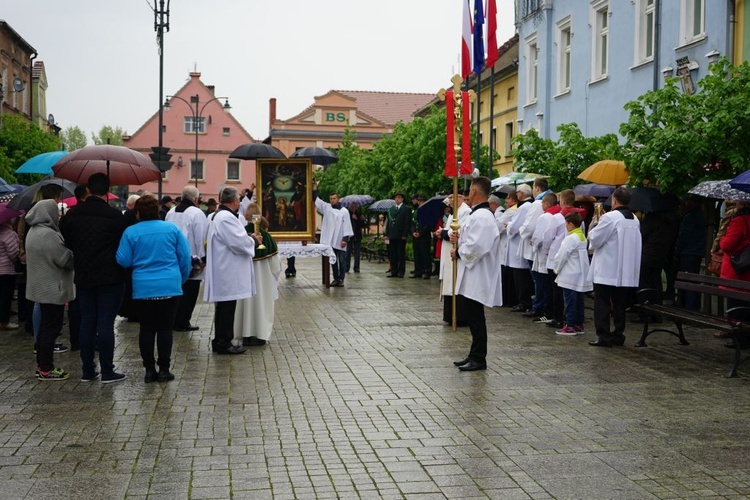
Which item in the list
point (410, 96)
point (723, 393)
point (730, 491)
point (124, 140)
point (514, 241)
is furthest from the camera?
point (410, 96)

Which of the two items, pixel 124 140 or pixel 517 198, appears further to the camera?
pixel 124 140

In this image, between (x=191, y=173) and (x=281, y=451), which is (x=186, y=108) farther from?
(x=281, y=451)

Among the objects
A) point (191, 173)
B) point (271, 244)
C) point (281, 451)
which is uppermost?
point (191, 173)

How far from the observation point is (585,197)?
620 inches

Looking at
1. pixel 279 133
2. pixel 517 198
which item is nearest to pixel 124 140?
pixel 279 133

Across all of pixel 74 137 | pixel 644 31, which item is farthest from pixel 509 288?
pixel 74 137

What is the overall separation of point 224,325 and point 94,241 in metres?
2.45

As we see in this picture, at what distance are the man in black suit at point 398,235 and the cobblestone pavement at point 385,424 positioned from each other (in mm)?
11540

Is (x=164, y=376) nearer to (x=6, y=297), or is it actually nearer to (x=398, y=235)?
(x=6, y=297)

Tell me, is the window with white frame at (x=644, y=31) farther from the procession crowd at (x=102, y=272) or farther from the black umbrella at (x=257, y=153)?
the procession crowd at (x=102, y=272)

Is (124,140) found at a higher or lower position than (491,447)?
higher

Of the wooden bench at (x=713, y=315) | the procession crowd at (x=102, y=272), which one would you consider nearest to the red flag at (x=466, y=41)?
the wooden bench at (x=713, y=315)

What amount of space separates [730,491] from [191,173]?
76.7m

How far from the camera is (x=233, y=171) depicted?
263 ft
